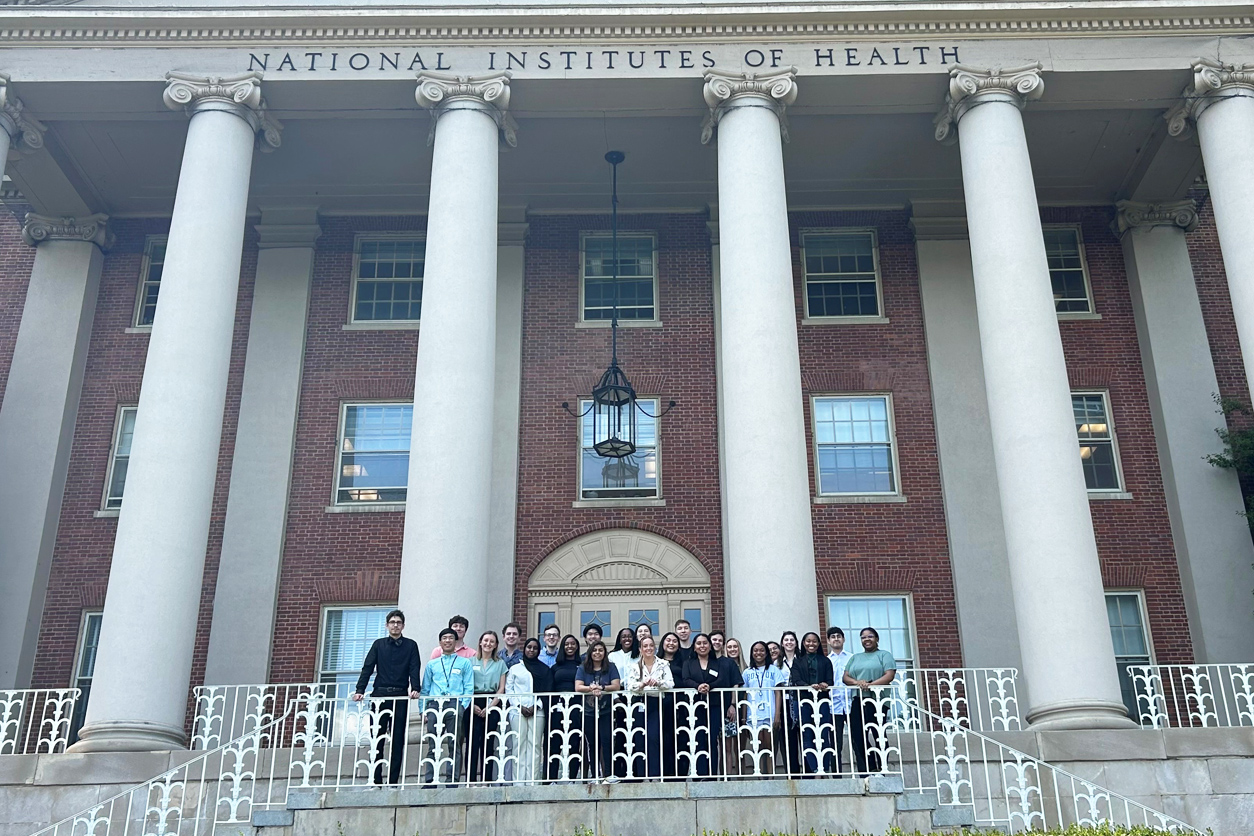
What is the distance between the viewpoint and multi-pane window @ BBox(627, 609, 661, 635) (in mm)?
23812

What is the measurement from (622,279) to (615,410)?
319 centimetres

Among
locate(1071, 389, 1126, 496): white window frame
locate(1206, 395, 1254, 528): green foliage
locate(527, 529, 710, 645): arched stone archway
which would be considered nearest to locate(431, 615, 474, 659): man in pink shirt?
locate(527, 529, 710, 645): arched stone archway

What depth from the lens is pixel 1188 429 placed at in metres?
24.4

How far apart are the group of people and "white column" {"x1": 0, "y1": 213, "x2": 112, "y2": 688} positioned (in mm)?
11203

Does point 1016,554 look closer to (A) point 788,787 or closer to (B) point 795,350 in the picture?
(B) point 795,350

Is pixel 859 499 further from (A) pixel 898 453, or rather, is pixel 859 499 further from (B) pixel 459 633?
(B) pixel 459 633

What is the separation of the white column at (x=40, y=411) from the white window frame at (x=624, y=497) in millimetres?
9480

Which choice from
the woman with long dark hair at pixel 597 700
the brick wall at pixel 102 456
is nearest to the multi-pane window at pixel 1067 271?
the woman with long dark hair at pixel 597 700

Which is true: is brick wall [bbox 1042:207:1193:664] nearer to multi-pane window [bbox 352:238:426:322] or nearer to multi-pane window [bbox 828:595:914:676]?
multi-pane window [bbox 828:595:914:676]

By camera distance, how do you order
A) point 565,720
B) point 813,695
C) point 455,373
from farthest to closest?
point 455,373, point 813,695, point 565,720

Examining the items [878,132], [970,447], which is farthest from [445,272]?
[970,447]

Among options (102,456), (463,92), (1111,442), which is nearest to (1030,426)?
(1111,442)

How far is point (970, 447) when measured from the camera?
24.7m

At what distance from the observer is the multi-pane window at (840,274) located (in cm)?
2620
